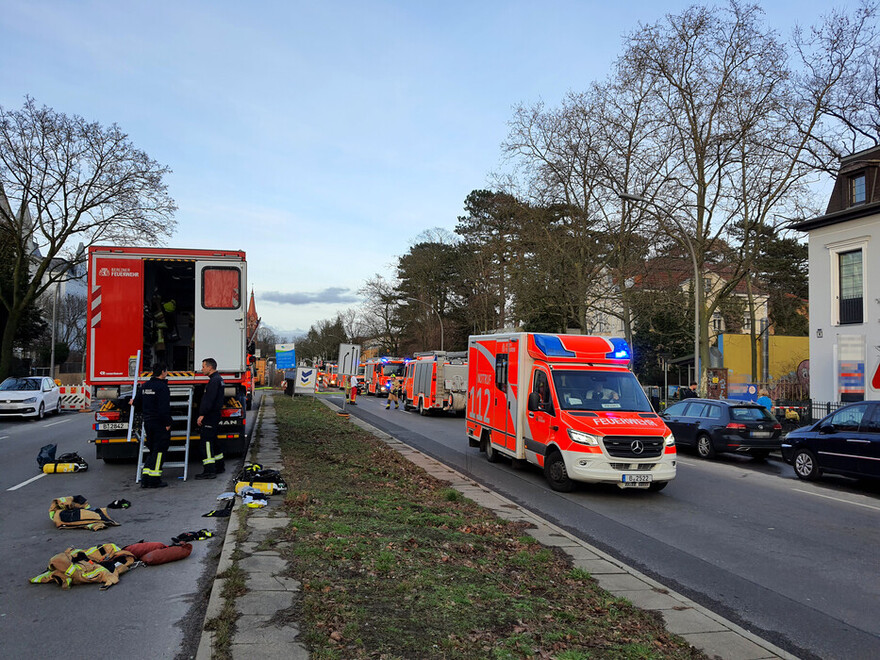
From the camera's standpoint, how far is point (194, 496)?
30.5 ft

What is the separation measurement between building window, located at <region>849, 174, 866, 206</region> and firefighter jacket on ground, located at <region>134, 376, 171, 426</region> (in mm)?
26236

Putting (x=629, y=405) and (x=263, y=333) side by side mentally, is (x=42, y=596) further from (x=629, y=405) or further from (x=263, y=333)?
(x=263, y=333)

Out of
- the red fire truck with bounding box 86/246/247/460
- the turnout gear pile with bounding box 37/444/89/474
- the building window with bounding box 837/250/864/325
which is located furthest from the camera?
the building window with bounding box 837/250/864/325

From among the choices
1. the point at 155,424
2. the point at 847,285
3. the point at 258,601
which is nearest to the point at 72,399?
the point at 155,424

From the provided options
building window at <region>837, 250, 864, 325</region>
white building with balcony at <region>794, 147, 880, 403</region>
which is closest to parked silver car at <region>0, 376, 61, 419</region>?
white building with balcony at <region>794, 147, 880, 403</region>

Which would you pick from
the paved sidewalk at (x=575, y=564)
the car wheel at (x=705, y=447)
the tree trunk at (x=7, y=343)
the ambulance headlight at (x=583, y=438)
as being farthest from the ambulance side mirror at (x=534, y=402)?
the tree trunk at (x=7, y=343)

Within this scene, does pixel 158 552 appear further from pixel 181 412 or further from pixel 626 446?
pixel 626 446

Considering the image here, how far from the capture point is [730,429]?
635 inches

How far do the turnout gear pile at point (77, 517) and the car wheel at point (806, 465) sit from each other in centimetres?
1226

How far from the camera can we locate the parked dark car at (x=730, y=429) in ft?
52.6

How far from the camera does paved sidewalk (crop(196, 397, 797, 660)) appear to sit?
4.06 m

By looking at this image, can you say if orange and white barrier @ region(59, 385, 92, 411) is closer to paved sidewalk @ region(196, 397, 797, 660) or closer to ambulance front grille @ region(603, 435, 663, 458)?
paved sidewalk @ region(196, 397, 797, 660)

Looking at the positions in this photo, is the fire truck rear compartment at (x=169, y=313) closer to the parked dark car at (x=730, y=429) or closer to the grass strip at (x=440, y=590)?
the grass strip at (x=440, y=590)

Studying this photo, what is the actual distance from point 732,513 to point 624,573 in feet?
14.6
